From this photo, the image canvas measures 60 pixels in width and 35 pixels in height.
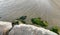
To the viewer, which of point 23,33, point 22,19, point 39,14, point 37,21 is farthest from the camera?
point 39,14

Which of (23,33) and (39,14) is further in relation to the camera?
(39,14)

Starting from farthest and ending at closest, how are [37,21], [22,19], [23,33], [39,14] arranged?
[39,14] → [22,19] → [37,21] → [23,33]

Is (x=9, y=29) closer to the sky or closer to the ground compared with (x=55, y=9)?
closer to the ground

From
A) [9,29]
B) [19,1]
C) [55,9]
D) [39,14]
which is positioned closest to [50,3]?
[55,9]

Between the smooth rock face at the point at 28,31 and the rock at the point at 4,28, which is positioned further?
the rock at the point at 4,28

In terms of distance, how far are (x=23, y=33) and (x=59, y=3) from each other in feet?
2.65

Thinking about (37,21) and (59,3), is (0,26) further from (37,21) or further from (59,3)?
(59,3)

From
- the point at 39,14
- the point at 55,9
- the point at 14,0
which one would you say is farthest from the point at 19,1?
the point at 55,9

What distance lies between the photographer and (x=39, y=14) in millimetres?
1527

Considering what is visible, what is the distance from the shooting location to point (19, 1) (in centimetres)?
159

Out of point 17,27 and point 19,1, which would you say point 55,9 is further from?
point 17,27

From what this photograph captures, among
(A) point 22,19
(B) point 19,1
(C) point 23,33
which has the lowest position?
(C) point 23,33

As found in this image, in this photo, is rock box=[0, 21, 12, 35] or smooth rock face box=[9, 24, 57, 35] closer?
smooth rock face box=[9, 24, 57, 35]

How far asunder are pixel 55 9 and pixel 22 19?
0.50 meters
